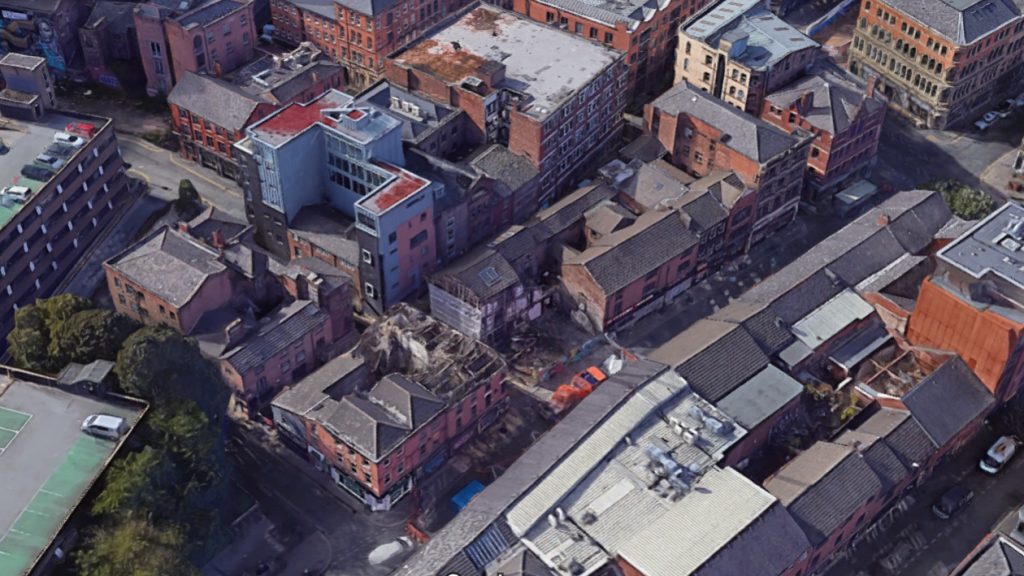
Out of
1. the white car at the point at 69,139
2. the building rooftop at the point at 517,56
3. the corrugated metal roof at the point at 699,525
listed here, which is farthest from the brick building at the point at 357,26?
the corrugated metal roof at the point at 699,525

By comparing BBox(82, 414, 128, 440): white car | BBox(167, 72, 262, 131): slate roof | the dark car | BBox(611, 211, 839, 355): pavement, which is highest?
BBox(167, 72, 262, 131): slate roof

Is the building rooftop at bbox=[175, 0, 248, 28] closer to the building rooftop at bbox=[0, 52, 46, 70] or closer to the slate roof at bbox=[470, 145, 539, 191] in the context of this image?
the building rooftop at bbox=[0, 52, 46, 70]

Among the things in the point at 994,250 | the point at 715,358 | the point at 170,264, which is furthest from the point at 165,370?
the point at 994,250

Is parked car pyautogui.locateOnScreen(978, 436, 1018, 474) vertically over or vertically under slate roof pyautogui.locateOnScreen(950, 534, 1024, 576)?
under

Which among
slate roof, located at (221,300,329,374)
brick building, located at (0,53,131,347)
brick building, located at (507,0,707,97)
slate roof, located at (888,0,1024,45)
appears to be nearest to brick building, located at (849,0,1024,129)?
slate roof, located at (888,0,1024,45)

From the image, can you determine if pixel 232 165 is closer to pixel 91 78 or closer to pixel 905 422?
pixel 91 78

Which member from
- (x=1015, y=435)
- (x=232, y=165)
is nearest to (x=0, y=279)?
(x=232, y=165)
